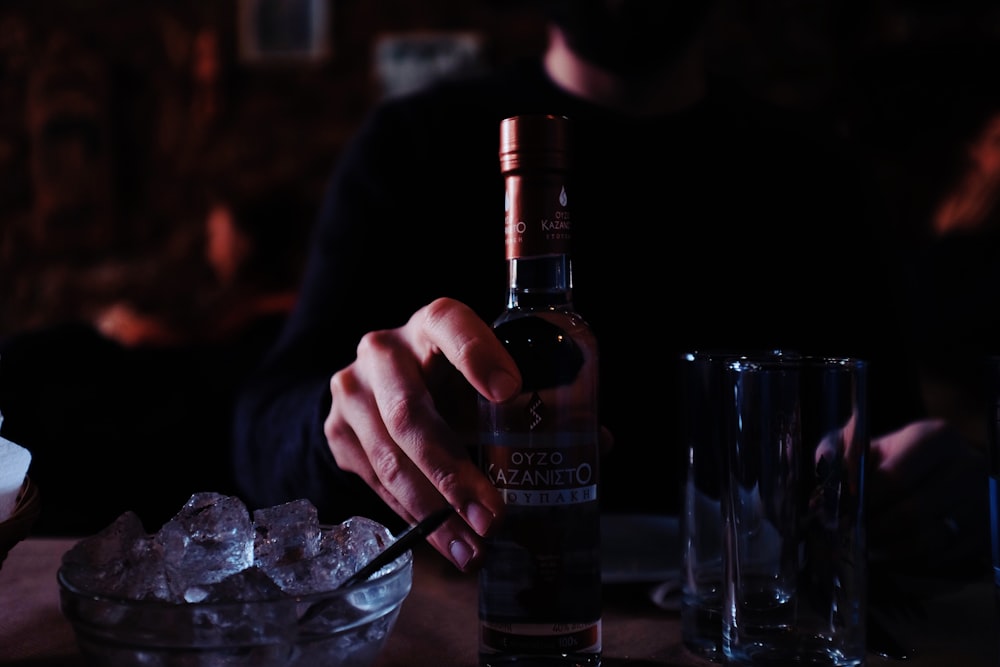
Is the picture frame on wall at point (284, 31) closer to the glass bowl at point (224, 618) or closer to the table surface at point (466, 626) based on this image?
the table surface at point (466, 626)

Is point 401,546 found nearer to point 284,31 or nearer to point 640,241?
point 640,241

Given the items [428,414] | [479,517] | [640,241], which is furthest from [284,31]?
[479,517]

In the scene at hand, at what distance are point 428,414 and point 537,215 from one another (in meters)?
0.17

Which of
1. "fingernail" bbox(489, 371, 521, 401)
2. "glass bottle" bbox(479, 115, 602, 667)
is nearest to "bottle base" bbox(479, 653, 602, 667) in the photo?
"glass bottle" bbox(479, 115, 602, 667)

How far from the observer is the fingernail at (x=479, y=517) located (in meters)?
0.51

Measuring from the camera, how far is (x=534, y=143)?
1.65 feet

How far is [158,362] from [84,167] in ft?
9.40

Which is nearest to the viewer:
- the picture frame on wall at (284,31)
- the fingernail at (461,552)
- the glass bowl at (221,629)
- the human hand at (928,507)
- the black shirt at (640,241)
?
the glass bowl at (221,629)

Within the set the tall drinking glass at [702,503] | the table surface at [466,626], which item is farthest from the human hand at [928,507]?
the tall drinking glass at [702,503]

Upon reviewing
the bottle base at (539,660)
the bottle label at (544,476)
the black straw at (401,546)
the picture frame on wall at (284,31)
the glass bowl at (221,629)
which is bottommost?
the bottle base at (539,660)

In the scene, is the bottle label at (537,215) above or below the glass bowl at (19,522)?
above

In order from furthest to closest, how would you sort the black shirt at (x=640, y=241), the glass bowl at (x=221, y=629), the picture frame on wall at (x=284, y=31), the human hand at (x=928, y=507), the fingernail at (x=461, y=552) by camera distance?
the picture frame on wall at (x=284, y=31) < the black shirt at (x=640, y=241) < the human hand at (x=928, y=507) < the fingernail at (x=461, y=552) < the glass bowl at (x=221, y=629)

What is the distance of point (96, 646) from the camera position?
1.48 feet

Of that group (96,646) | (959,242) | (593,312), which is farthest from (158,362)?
(959,242)
